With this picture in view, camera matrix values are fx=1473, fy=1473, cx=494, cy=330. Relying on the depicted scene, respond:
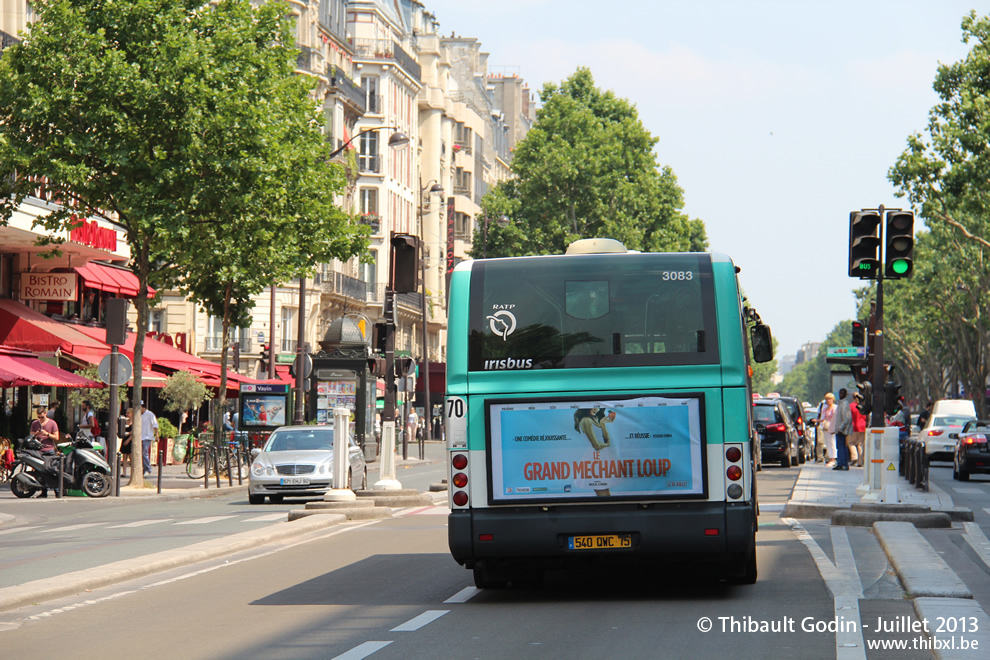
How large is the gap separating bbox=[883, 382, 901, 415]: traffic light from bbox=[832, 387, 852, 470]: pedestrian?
11047 mm

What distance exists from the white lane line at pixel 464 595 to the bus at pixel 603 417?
1.06ft

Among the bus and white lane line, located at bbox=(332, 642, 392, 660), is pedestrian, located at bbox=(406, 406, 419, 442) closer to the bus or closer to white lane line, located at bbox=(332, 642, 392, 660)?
the bus

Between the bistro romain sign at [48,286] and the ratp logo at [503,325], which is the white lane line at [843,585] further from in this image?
the bistro romain sign at [48,286]

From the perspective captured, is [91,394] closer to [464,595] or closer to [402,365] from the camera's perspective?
[402,365]

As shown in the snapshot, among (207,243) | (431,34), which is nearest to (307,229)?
(207,243)

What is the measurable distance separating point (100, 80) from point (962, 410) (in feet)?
113

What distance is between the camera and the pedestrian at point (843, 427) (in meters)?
33.6

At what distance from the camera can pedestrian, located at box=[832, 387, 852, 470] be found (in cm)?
3363

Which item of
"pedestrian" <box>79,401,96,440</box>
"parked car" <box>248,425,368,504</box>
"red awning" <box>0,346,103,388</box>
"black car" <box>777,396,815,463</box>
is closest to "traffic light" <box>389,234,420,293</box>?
"parked car" <box>248,425,368,504</box>

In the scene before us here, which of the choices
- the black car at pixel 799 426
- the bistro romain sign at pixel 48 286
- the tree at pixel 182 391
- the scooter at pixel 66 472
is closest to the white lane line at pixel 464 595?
the scooter at pixel 66 472

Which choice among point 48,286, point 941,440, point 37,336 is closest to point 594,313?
point 37,336

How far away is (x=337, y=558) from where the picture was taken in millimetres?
15391

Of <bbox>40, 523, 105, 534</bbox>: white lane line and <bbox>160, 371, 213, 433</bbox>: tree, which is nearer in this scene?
<bbox>40, 523, 105, 534</bbox>: white lane line

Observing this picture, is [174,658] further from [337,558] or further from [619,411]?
[337,558]
